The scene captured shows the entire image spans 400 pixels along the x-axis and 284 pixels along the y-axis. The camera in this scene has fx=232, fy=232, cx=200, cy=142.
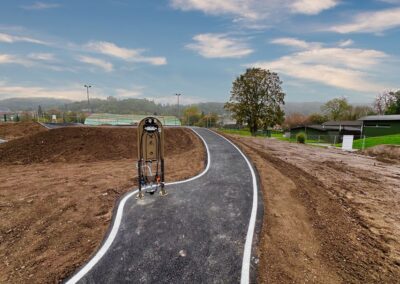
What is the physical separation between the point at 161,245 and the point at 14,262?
3.62 meters

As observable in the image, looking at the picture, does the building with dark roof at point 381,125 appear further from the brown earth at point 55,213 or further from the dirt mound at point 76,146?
the brown earth at point 55,213

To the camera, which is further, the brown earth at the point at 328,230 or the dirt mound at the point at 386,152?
the dirt mound at the point at 386,152

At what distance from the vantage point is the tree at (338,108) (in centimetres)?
9381

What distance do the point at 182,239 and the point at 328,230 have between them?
16.3 feet

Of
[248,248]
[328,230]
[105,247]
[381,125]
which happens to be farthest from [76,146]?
[381,125]

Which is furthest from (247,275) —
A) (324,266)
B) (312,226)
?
(312,226)

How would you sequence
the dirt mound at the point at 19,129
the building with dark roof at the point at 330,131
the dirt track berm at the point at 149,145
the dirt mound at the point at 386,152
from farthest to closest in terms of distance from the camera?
the building with dark roof at the point at 330,131
the dirt mound at the point at 19,129
the dirt mound at the point at 386,152
the dirt track berm at the point at 149,145

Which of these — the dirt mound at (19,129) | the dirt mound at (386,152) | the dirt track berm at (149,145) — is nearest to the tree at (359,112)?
the dirt mound at (386,152)

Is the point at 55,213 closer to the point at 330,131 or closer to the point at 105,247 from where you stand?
the point at 105,247

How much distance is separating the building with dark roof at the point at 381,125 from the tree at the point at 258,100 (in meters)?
17.1

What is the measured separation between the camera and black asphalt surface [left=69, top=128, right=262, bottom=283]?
5.36m

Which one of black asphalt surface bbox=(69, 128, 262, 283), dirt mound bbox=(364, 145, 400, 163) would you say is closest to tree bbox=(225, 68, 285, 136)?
dirt mound bbox=(364, 145, 400, 163)

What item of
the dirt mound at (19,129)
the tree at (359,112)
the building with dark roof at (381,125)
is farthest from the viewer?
the tree at (359,112)

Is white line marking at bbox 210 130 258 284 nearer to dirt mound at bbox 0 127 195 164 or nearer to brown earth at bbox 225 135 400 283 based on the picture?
brown earth at bbox 225 135 400 283
